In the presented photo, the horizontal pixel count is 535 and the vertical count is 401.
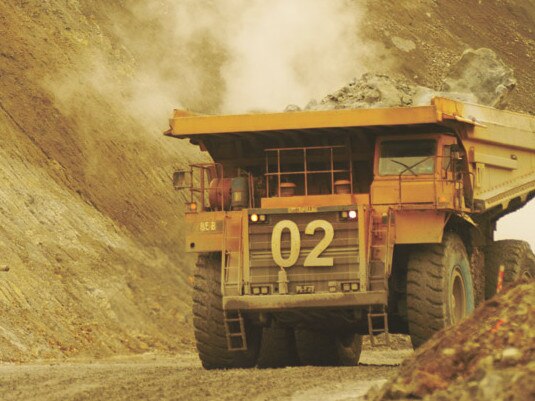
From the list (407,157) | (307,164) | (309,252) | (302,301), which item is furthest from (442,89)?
(302,301)

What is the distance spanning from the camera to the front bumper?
17798mm

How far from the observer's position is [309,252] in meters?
18.1

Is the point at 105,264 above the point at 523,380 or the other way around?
above

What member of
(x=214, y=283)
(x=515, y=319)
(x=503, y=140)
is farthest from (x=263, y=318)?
(x=515, y=319)

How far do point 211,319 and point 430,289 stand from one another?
2935mm

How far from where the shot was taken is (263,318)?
1841 centimetres

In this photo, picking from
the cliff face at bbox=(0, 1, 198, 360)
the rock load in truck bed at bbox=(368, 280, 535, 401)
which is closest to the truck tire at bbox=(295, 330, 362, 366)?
the cliff face at bbox=(0, 1, 198, 360)

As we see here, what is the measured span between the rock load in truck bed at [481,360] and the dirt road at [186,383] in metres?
1.35

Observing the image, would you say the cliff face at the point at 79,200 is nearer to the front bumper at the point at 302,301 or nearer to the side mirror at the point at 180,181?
the side mirror at the point at 180,181

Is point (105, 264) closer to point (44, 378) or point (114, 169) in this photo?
point (114, 169)

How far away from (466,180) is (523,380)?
892cm

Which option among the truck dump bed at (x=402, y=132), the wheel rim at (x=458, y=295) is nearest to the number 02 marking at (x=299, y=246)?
the truck dump bed at (x=402, y=132)

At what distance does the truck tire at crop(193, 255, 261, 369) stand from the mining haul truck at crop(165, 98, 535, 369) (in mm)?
19

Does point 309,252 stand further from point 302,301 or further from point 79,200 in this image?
point 79,200
